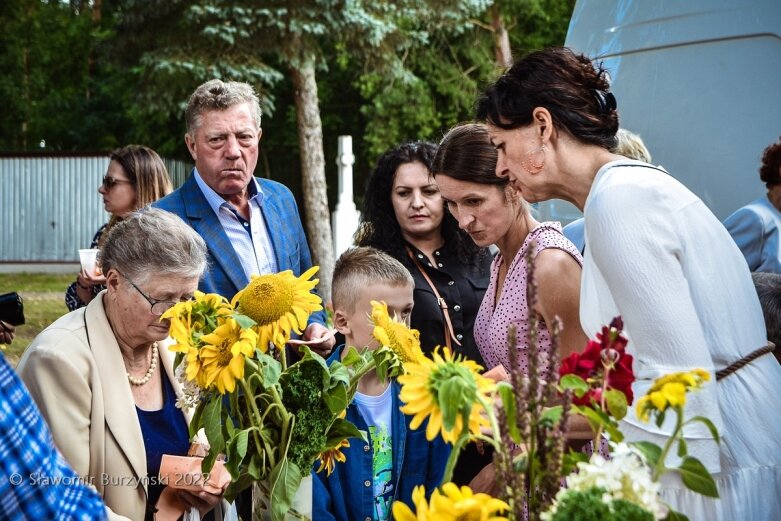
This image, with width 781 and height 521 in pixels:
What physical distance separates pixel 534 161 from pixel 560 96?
16cm

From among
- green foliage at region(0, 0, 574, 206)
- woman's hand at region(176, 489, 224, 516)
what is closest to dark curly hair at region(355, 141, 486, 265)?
green foliage at region(0, 0, 574, 206)

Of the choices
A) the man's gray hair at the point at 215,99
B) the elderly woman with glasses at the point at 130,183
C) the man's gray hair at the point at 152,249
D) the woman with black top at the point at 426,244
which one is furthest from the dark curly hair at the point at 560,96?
the elderly woman with glasses at the point at 130,183

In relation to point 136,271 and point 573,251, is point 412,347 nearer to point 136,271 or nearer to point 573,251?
point 573,251

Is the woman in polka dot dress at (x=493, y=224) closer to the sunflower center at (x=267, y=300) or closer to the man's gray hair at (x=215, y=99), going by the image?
the sunflower center at (x=267, y=300)

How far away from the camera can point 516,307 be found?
274 cm

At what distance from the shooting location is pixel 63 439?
8.03 ft

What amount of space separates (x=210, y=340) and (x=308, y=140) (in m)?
14.6

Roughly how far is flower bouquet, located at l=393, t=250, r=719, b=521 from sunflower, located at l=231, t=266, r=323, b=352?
630 mm

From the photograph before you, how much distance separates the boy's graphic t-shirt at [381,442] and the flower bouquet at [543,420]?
52.0 inches

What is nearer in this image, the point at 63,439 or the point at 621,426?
the point at 621,426

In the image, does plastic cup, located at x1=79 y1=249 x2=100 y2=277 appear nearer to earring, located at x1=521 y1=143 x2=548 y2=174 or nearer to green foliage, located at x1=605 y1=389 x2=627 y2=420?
earring, located at x1=521 y1=143 x2=548 y2=174

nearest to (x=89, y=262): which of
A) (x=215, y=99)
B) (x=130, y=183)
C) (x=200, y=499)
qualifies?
(x=215, y=99)

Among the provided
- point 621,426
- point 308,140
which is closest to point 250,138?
point 621,426

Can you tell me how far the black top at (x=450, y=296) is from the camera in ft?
12.3
